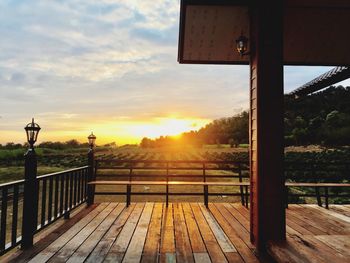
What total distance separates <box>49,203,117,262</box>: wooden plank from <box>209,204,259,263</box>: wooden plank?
1.95m

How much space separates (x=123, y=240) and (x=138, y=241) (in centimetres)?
21

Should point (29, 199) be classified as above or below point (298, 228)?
above

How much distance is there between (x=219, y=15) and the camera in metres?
3.62

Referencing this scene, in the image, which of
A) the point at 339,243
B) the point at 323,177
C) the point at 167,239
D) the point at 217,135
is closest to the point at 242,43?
the point at 339,243

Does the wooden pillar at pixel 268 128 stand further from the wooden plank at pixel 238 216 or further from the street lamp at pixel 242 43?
the wooden plank at pixel 238 216

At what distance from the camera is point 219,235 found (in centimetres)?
355

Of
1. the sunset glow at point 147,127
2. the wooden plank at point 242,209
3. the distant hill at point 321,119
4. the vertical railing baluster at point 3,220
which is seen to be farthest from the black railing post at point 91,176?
the distant hill at point 321,119

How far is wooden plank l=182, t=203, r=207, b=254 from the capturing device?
305cm

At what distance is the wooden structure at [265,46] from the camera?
2941 millimetres

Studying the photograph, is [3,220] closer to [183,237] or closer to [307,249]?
[183,237]

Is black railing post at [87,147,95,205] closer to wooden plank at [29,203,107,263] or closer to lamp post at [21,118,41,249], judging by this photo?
wooden plank at [29,203,107,263]

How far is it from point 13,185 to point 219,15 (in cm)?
340

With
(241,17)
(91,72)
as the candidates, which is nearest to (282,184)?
(241,17)

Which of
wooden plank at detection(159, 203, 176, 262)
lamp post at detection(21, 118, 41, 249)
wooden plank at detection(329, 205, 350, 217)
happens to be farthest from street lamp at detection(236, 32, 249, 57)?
wooden plank at detection(329, 205, 350, 217)
